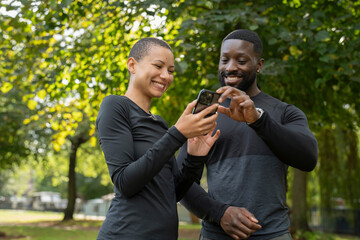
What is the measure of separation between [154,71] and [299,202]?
10710 mm

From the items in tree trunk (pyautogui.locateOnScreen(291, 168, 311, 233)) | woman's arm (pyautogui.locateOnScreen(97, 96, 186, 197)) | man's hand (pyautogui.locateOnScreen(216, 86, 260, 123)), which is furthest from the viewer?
tree trunk (pyautogui.locateOnScreen(291, 168, 311, 233))

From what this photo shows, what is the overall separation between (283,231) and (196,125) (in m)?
0.84

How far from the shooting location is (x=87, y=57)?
7.41 metres

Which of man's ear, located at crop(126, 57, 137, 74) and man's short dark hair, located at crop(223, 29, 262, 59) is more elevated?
man's short dark hair, located at crop(223, 29, 262, 59)

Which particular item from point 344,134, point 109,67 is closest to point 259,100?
point 109,67

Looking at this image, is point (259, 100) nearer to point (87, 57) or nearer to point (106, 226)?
point (106, 226)

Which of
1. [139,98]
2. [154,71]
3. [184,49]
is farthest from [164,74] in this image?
[184,49]

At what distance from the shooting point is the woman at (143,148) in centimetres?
186

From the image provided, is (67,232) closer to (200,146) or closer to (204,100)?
(200,146)

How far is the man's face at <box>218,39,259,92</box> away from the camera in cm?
253

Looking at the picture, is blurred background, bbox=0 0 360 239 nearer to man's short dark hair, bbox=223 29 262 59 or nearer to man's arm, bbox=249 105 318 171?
man's short dark hair, bbox=223 29 262 59

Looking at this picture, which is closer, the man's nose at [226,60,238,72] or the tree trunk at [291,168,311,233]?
the man's nose at [226,60,238,72]

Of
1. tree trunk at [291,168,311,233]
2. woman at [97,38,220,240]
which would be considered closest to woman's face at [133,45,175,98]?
woman at [97,38,220,240]

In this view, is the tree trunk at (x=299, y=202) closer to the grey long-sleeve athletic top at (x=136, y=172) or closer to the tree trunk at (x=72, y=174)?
the grey long-sleeve athletic top at (x=136, y=172)
